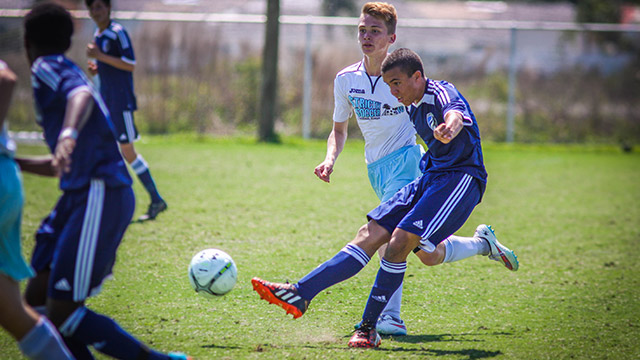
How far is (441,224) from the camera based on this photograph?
4.11m

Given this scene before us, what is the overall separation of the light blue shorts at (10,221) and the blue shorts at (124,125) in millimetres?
4723

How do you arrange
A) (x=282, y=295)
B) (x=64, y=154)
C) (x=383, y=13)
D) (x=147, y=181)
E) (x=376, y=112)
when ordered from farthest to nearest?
(x=147, y=181) → (x=376, y=112) → (x=383, y=13) → (x=282, y=295) → (x=64, y=154)

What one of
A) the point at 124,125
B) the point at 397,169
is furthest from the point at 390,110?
the point at 124,125

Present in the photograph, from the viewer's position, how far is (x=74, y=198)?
315 cm

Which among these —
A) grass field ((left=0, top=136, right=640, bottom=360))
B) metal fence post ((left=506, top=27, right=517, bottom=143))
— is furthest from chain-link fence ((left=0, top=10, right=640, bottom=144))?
grass field ((left=0, top=136, right=640, bottom=360))

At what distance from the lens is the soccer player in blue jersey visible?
7.48m

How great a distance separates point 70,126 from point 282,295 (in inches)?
67.0

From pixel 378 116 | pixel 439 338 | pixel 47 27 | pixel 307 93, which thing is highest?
pixel 47 27

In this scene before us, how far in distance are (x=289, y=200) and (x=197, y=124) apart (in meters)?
7.55

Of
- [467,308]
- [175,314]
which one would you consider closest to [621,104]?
[467,308]

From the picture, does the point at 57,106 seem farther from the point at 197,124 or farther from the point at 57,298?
the point at 197,124

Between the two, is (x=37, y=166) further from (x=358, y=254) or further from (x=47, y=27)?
(x=358, y=254)

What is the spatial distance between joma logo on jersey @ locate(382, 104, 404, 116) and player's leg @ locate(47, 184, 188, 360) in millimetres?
2168

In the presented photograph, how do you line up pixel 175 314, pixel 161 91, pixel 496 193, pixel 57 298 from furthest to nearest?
pixel 161 91 < pixel 496 193 < pixel 175 314 < pixel 57 298
